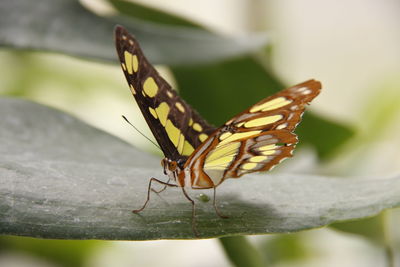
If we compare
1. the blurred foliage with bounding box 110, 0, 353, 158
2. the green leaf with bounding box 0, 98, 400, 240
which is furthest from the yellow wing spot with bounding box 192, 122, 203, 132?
the blurred foliage with bounding box 110, 0, 353, 158

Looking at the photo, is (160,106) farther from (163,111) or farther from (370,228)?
(370,228)

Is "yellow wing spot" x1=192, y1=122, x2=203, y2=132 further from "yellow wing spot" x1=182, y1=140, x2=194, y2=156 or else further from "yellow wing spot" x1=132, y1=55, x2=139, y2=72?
"yellow wing spot" x1=132, y1=55, x2=139, y2=72

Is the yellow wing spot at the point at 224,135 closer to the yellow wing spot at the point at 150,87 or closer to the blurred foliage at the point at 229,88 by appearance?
the yellow wing spot at the point at 150,87

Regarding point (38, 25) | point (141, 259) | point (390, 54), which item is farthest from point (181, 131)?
point (390, 54)

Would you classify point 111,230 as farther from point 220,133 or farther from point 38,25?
point 38,25

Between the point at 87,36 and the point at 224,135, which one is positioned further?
the point at 87,36

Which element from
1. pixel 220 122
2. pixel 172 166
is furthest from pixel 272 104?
pixel 220 122
